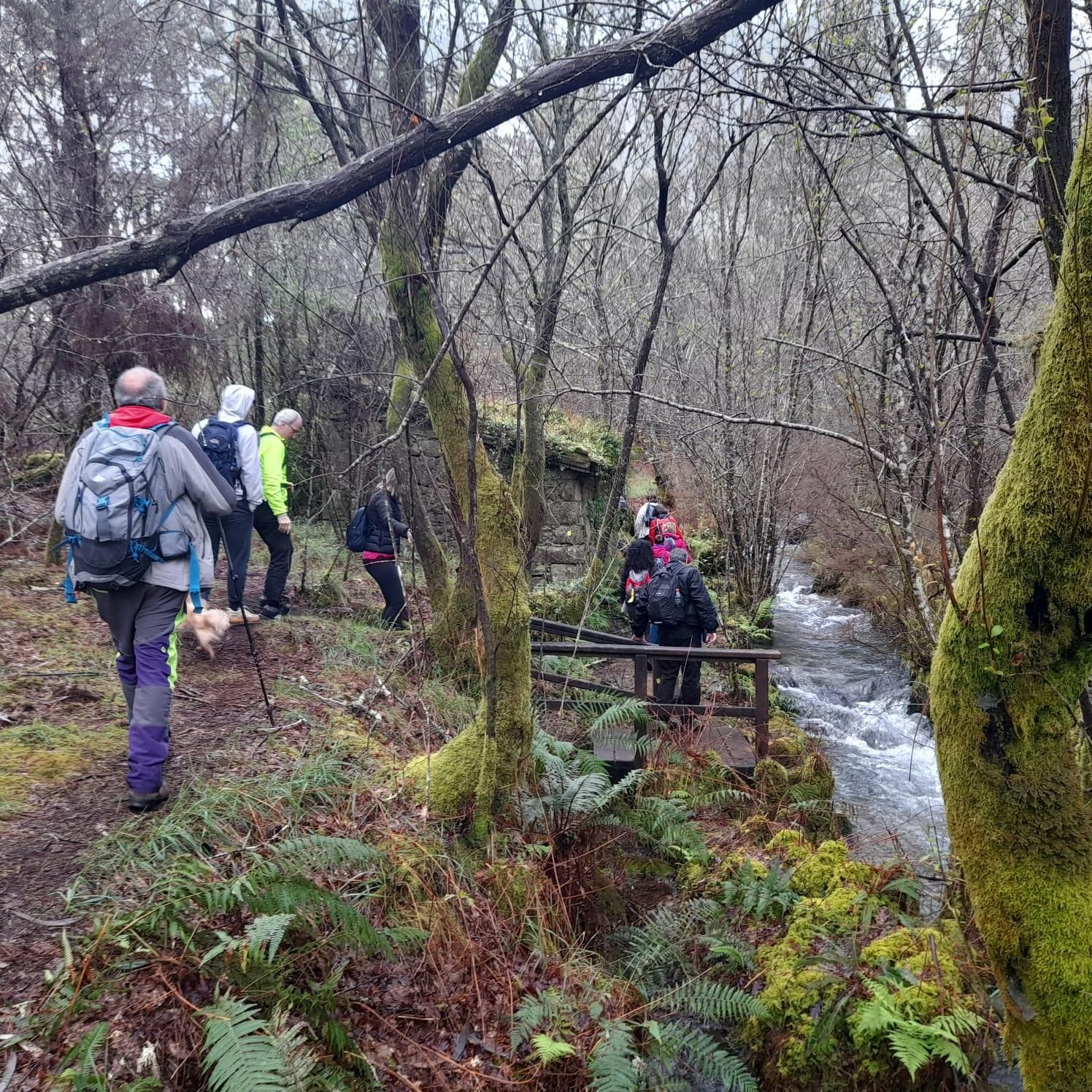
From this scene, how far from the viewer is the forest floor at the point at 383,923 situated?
266cm

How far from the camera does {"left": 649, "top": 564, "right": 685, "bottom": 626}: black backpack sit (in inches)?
285

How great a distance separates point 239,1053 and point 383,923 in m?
1.16

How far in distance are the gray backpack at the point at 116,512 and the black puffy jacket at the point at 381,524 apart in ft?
11.5

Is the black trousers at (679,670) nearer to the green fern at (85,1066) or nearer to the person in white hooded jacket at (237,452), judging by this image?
the person in white hooded jacket at (237,452)

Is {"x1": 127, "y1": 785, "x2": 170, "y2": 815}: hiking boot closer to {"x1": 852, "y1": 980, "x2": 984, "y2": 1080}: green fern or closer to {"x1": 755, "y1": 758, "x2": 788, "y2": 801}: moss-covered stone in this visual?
{"x1": 852, "y1": 980, "x2": 984, "y2": 1080}: green fern

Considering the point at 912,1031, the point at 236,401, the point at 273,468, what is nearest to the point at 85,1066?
the point at 912,1031

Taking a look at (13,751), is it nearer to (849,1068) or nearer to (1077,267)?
(849,1068)

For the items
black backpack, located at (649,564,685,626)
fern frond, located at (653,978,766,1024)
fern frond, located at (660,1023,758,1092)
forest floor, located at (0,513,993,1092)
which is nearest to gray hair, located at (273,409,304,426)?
forest floor, located at (0,513,993,1092)

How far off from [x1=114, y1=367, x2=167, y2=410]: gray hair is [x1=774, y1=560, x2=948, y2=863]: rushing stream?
16.3ft

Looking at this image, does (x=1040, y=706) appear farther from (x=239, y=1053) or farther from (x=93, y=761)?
(x=93, y=761)

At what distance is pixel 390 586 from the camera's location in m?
7.79

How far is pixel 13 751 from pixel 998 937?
493cm

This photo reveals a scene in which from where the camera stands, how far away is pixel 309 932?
3.06m

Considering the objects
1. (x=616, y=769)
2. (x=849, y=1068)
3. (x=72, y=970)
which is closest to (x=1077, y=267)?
(x=849, y=1068)
